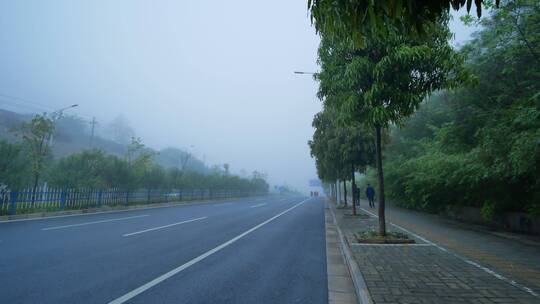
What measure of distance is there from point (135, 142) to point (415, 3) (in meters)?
40.4

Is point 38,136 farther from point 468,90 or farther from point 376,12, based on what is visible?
point 376,12

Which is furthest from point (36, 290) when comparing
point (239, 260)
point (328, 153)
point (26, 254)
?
point (328, 153)

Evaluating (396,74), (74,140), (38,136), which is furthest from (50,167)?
(74,140)

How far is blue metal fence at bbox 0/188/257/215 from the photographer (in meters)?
14.9

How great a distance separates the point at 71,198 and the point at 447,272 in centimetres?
2021

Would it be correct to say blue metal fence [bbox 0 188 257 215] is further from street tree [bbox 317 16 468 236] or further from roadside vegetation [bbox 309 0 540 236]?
street tree [bbox 317 16 468 236]

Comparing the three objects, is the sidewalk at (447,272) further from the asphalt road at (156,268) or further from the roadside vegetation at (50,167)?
the roadside vegetation at (50,167)

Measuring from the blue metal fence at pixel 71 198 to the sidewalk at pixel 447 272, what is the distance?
50.1 feet

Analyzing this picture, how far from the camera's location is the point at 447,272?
5555mm

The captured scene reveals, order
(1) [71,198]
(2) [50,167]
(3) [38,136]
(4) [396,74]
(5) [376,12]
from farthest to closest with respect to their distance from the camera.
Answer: (2) [50,167]
(3) [38,136]
(1) [71,198]
(4) [396,74]
(5) [376,12]

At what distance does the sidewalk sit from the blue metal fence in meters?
15.3

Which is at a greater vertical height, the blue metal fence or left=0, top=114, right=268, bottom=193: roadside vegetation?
left=0, top=114, right=268, bottom=193: roadside vegetation

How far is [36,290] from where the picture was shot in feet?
15.4

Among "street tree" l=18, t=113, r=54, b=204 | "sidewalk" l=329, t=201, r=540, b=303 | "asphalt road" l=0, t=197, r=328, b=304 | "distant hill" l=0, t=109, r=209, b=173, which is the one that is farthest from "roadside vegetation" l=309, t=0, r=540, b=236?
"distant hill" l=0, t=109, r=209, b=173
